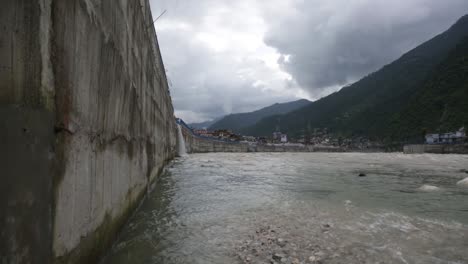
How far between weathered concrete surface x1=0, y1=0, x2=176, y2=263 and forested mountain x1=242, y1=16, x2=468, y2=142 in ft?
367

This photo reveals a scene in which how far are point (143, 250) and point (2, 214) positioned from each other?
9.29ft

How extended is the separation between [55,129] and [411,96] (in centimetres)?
15879

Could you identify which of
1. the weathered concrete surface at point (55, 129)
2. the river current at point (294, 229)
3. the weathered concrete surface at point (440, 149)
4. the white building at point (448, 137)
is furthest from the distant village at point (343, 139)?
the weathered concrete surface at point (55, 129)

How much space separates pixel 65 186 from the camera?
2256mm

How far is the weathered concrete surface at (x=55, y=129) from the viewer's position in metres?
1.74

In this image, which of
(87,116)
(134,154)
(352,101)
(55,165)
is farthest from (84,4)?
(352,101)

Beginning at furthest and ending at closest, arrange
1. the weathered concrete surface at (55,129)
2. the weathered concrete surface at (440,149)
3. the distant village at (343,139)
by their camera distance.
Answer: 1. the distant village at (343,139)
2. the weathered concrete surface at (440,149)
3. the weathered concrete surface at (55,129)

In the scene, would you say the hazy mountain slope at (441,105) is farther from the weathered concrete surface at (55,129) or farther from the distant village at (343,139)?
the weathered concrete surface at (55,129)

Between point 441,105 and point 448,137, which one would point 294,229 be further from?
point 441,105

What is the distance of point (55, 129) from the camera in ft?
6.96

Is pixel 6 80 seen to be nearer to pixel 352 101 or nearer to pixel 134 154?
pixel 134 154

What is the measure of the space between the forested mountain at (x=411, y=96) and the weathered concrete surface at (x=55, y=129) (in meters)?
112

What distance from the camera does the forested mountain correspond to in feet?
319

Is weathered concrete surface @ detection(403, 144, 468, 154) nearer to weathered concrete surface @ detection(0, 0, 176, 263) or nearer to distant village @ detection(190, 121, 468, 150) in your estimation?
distant village @ detection(190, 121, 468, 150)
